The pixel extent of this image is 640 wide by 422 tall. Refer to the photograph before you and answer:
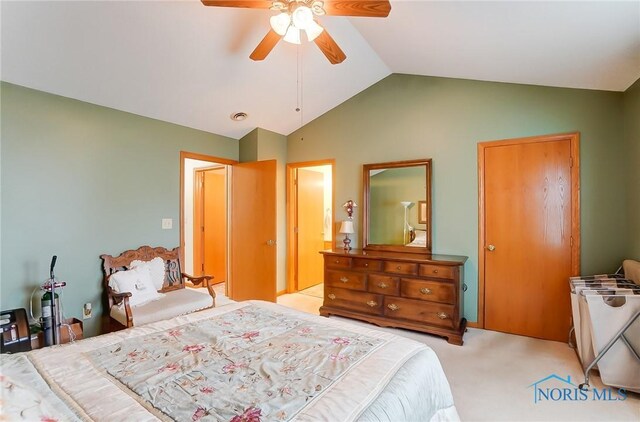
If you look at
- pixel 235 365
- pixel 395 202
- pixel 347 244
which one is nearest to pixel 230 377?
pixel 235 365

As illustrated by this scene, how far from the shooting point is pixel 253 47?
2740 mm

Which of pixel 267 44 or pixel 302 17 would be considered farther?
pixel 267 44

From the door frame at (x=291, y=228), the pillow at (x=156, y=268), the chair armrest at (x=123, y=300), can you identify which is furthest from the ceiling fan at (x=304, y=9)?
the door frame at (x=291, y=228)

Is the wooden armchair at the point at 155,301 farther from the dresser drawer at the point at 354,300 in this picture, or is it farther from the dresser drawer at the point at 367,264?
the dresser drawer at the point at 367,264

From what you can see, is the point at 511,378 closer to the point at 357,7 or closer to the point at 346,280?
the point at 346,280

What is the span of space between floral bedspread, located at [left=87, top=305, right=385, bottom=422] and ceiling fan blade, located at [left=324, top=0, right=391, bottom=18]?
181 centimetres

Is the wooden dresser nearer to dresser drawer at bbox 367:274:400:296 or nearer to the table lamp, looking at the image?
dresser drawer at bbox 367:274:400:296

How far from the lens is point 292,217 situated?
15.4ft

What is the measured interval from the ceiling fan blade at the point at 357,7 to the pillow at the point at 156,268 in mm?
2924

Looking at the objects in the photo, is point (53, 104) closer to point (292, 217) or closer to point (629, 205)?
point (292, 217)

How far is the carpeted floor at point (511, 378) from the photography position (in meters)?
1.91

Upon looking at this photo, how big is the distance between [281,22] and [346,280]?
8.64ft

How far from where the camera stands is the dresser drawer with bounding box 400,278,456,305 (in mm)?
2924

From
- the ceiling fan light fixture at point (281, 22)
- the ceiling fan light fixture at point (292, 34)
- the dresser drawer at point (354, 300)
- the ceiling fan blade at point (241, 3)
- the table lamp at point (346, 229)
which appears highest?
the ceiling fan blade at point (241, 3)
